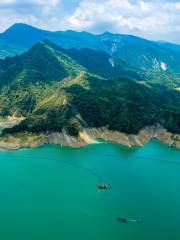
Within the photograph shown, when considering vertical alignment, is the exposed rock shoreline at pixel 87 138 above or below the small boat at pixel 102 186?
above

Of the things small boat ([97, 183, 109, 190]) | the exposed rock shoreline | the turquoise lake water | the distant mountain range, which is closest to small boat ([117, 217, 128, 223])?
the turquoise lake water

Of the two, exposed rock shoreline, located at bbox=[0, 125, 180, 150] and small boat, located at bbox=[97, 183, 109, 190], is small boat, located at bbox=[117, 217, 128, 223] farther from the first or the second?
exposed rock shoreline, located at bbox=[0, 125, 180, 150]

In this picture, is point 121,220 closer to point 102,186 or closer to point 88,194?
point 88,194

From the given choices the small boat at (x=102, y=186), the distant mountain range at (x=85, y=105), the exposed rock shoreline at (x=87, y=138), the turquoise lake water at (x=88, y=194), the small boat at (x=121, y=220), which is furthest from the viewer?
the distant mountain range at (x=85, y=105)

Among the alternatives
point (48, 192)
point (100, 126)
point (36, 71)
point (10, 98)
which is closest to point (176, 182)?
point (48, 192)

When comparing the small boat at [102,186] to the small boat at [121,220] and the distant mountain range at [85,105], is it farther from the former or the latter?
the distant mountain range at [85,105]

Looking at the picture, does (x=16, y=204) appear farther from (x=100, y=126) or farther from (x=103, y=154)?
(x=100, y=126)

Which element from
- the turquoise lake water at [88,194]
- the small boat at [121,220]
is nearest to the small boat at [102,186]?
the turquoise lake water at [88,194]
